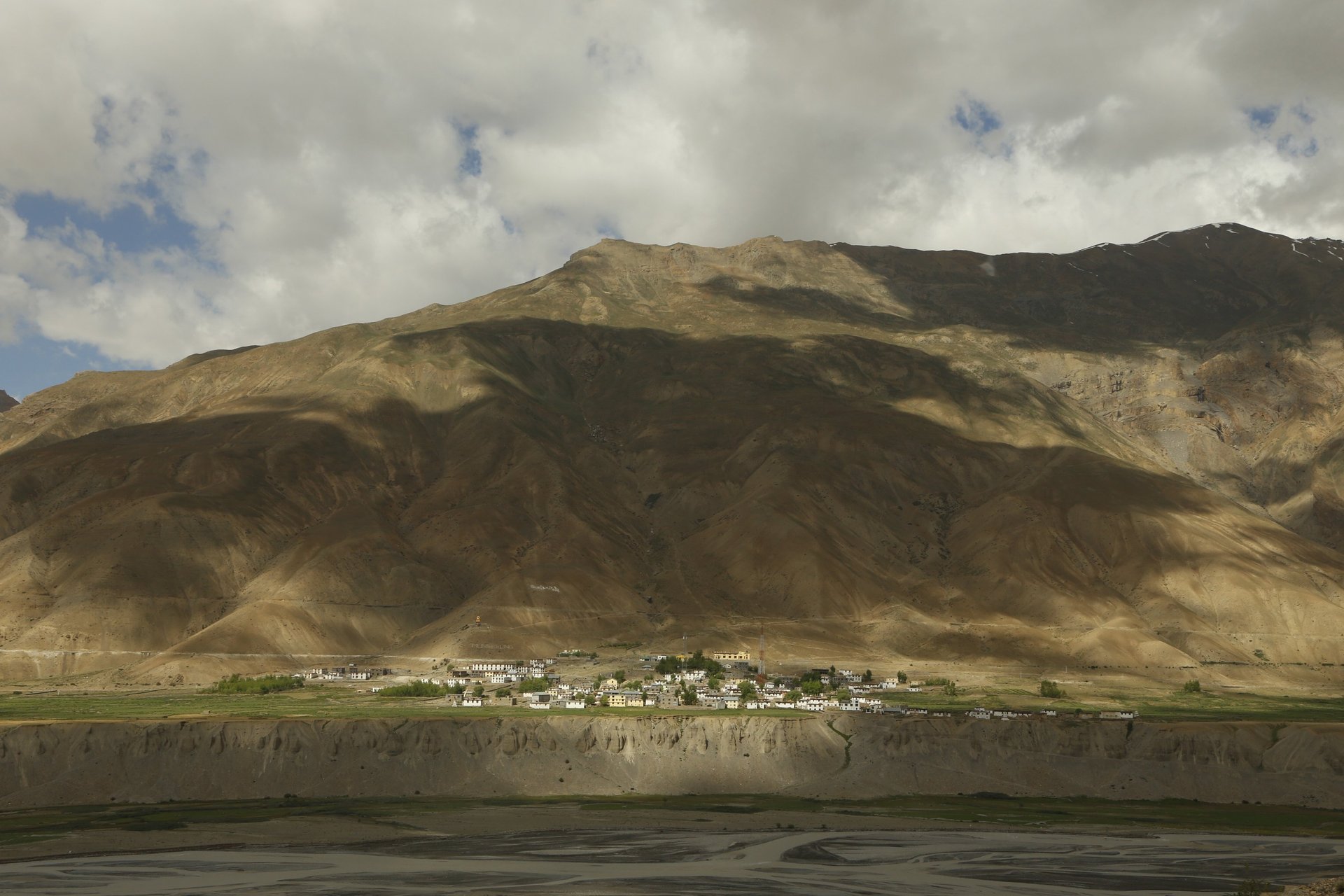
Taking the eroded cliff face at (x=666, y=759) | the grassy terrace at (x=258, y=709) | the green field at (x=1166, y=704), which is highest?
the grassy terrace at (x=258, y=709)

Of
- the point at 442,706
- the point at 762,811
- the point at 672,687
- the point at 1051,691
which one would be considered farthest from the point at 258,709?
the point at 1051,691

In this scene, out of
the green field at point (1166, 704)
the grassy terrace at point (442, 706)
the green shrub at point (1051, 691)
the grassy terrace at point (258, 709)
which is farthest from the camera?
the green shrub at point (1051, 691)

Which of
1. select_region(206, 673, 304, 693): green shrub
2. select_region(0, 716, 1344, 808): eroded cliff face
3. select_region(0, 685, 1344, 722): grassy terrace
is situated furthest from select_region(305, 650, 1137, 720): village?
select_region(206, 673, 304, 693): green shrub

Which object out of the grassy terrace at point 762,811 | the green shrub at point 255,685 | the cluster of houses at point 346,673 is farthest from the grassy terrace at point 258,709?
the cluster of houses at point 346,673

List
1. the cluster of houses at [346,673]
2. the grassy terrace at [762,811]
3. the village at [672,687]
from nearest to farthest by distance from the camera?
the grassy terrace at [762,811]
the village at [672,687]
the cluster of houses at [346,673]

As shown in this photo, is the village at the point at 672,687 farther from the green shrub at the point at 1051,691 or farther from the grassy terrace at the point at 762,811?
the grassy terrace at the point at 762,811

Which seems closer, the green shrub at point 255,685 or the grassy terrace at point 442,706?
the grassy terrace at point 442,706

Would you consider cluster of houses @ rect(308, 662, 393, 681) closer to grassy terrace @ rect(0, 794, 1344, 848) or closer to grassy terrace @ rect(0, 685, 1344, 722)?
grassy terrace @ rect(0, 685, 1344, 722)
